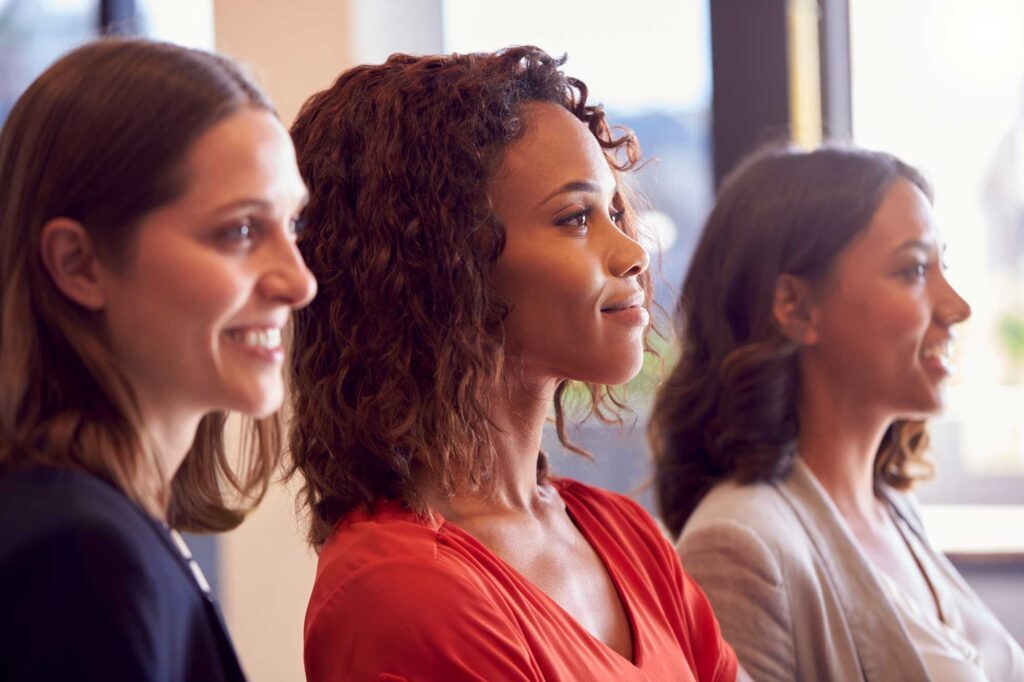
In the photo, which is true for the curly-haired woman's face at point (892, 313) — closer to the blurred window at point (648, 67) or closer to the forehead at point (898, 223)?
the forehead at point (898, 223)

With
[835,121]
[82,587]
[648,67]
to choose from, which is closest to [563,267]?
[82,587]

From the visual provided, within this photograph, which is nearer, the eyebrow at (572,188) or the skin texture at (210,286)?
the skin texture at (210,286)

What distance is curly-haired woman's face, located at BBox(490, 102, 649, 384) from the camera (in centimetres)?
138

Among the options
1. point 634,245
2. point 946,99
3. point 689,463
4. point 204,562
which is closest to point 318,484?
point 634,245

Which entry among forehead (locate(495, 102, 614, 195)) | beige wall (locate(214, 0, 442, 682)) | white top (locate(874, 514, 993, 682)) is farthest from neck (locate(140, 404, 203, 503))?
beige wall (locate(214, 0, 442, 682))

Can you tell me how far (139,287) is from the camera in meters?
0.97

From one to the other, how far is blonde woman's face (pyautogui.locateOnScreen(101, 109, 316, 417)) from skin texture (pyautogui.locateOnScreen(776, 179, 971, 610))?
1.23 m

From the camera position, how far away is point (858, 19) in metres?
3.01

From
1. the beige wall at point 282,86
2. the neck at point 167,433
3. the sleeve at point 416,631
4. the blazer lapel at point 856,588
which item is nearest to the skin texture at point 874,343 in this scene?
the blazer lapel at point 856,588

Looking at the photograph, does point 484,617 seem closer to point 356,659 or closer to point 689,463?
point 356,659

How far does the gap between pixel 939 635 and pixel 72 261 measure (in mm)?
1501

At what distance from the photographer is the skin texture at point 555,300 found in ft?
4.53

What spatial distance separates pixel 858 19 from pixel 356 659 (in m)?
2.38

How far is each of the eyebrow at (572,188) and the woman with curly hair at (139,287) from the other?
0.43 meters
